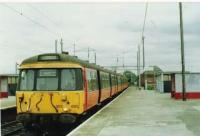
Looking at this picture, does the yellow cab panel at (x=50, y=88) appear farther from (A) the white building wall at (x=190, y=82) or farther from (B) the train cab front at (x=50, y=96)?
(A) the white building wall at (x=190, y=82)

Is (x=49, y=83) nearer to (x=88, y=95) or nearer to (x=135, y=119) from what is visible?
(x=88, y=95)

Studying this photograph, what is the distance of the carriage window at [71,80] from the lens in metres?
17.4

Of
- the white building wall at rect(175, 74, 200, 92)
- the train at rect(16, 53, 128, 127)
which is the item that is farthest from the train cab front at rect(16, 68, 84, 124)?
the white building wall at rect(175, 74, 200, 92)

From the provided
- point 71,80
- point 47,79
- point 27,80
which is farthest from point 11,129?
point 71,80

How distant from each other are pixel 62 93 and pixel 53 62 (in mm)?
1265

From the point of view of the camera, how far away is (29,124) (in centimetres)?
1742

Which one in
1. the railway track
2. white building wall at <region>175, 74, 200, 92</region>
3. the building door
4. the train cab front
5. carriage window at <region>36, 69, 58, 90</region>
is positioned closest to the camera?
the train cab front

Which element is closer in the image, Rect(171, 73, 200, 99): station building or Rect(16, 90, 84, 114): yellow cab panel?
Rect(16, 90, 84, 114): yellow cab panel

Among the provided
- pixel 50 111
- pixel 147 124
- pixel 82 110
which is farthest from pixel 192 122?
pixel 50 111

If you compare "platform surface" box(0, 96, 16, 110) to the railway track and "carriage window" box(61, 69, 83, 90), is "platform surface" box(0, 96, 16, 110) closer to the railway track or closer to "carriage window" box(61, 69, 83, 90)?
the railway track

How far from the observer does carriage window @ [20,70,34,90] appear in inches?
689

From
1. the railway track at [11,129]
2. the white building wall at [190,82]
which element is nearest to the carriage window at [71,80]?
the railway track at [11,129]

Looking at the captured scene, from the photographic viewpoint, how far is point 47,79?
57.6 ft

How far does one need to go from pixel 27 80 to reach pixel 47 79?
0.75 m
